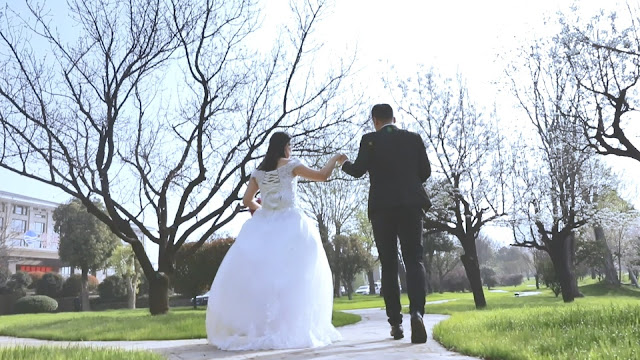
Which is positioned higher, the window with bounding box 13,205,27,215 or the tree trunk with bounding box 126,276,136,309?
the window with bounding box 13,205,27,215

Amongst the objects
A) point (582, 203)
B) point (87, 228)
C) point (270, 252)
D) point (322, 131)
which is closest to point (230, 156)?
point (322, 131)

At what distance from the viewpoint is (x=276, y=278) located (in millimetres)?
4750

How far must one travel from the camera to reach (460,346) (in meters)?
Result: 3.75

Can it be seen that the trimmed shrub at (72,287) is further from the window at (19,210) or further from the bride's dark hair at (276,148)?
the bride's dark hair at (276,148)

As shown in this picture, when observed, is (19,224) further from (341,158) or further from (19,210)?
(341,158)

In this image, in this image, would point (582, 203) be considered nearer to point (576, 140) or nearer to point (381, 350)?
point (576, 140)

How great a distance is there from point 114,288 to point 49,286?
190 inches

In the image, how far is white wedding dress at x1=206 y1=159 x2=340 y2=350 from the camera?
450 centimetres

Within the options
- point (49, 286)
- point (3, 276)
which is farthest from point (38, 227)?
point (49, 286)

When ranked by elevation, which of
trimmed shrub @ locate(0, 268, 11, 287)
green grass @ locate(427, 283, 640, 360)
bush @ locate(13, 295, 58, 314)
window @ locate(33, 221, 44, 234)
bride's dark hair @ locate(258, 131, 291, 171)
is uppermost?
window @ locate(33, 221, 44, 234)

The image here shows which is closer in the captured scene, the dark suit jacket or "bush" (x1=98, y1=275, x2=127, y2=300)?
the dark suit jacket

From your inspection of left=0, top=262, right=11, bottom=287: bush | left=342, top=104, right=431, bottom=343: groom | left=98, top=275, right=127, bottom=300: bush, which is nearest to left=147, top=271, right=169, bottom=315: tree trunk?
left=342, top=104, right=431, bottom=343: groom

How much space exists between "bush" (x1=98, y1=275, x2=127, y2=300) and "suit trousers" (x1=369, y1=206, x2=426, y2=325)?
116 ft

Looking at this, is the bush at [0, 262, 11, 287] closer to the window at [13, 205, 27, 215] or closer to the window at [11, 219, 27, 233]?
the window at [11, 219, 27, 233]
